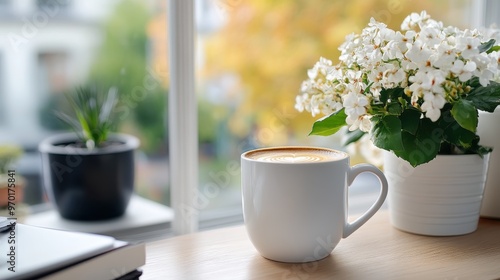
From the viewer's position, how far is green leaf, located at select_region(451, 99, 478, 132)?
94 cm

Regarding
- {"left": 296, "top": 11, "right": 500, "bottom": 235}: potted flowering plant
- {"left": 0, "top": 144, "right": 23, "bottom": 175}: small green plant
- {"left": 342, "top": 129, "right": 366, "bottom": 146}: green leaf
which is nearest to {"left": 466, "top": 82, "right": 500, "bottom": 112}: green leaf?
{"left": 296, "top": 11, "right": 500, "bottom": 235}: potted flowering plant

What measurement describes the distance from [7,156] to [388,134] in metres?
Answer: 0.74

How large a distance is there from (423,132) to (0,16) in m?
0.82

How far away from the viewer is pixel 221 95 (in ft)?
4.91

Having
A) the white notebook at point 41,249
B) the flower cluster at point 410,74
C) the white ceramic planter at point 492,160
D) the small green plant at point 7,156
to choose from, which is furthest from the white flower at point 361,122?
the small green plant at point 7,156

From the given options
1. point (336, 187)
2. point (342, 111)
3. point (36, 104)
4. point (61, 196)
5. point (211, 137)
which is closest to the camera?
point (336, 187)

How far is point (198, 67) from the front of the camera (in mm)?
1382

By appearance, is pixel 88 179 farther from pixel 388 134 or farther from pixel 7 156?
pixel 388 134

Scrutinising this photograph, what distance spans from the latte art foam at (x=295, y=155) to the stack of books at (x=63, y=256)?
0.25 meters

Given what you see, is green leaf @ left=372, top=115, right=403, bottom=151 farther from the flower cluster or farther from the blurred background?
the blurred background

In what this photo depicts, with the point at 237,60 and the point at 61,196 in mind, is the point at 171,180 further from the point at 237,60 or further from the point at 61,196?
the point at 237,60

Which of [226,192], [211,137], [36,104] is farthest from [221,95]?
[36,104]

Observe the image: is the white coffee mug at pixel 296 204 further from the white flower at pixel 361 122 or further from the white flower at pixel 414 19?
the white flower at pixel 414 19

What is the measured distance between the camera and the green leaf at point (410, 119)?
970 millimetres
